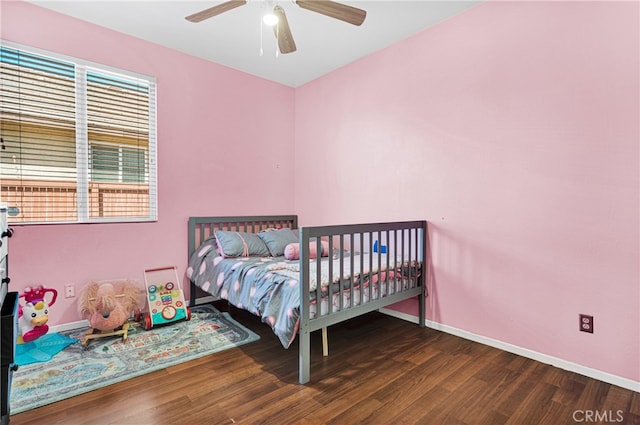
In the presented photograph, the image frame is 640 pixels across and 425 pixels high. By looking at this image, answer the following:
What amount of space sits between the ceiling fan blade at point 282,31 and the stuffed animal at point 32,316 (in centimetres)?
256

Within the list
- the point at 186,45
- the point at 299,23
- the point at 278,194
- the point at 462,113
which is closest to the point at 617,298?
the point at 462,113

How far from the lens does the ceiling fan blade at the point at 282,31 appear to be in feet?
6.54

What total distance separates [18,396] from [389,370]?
6.78 feet

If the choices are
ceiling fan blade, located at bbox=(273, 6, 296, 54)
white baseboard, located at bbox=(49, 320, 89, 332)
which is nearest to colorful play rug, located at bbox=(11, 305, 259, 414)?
white baseboard, located at bbox=(49, 320, 89, 332)

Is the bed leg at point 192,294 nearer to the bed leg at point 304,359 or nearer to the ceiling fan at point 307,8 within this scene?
the bed leg at point 304,359

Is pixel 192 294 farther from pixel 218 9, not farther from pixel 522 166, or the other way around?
pixel 522 166

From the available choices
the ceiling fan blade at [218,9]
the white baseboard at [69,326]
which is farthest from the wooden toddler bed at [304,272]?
the ceiling fan blade at [218,9]

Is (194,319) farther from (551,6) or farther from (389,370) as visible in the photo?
(551,6)

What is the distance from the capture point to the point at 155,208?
315 centimetres

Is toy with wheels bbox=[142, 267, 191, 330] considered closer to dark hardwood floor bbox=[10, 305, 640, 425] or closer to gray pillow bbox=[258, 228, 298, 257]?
dark hardwood floor bbox=[10, 305, 640, 425]

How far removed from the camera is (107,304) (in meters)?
2.48

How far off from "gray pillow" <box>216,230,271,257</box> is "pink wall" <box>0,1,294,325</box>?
1.67 ft

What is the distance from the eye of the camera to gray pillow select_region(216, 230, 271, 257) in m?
3.01

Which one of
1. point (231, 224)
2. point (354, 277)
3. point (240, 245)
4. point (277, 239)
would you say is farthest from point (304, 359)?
point (231, 224)
